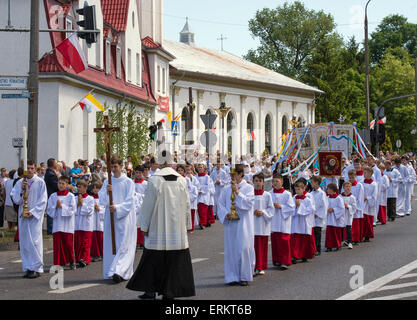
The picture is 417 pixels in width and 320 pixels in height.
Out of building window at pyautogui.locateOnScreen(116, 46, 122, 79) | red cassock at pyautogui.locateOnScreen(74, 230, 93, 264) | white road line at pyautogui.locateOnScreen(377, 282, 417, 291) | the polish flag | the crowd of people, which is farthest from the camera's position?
building window at pyautogui.locateOnScreen(116, 46, 122, 79)

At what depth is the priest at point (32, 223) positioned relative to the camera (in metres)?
12.6

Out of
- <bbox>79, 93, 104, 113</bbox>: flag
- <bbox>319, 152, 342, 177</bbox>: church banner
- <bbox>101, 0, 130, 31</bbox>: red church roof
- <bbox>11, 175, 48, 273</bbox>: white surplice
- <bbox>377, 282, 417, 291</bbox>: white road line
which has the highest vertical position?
<bbox>101, 0, 130, 31</bbox>: red church roof

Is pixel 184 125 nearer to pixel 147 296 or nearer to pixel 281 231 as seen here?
pixel 281 231

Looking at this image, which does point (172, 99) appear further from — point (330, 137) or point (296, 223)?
point (296, 223)

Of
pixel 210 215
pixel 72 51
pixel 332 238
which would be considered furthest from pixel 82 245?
pixel 72 51

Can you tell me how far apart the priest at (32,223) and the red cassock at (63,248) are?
0.27 metres

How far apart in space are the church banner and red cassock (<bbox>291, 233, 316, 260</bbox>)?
6.81m

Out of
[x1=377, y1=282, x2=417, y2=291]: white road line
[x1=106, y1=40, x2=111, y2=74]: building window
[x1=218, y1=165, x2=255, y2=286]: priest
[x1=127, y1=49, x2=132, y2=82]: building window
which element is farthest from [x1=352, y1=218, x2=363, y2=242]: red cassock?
[x1=127, y1=49, x2=132, y2=82]: building window

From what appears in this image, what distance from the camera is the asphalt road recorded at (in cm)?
1022

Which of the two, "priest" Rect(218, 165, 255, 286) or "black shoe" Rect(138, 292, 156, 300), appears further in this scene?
"priest" Rect(218, 165, 255, 286)

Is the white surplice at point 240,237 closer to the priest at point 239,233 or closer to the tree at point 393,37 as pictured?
the priest at point 239,233

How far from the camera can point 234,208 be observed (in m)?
11.5

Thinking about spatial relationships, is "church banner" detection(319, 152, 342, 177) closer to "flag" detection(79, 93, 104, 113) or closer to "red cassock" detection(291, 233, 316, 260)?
"red cassock" detection(291, 233, 316, 260)

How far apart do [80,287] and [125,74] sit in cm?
2707
